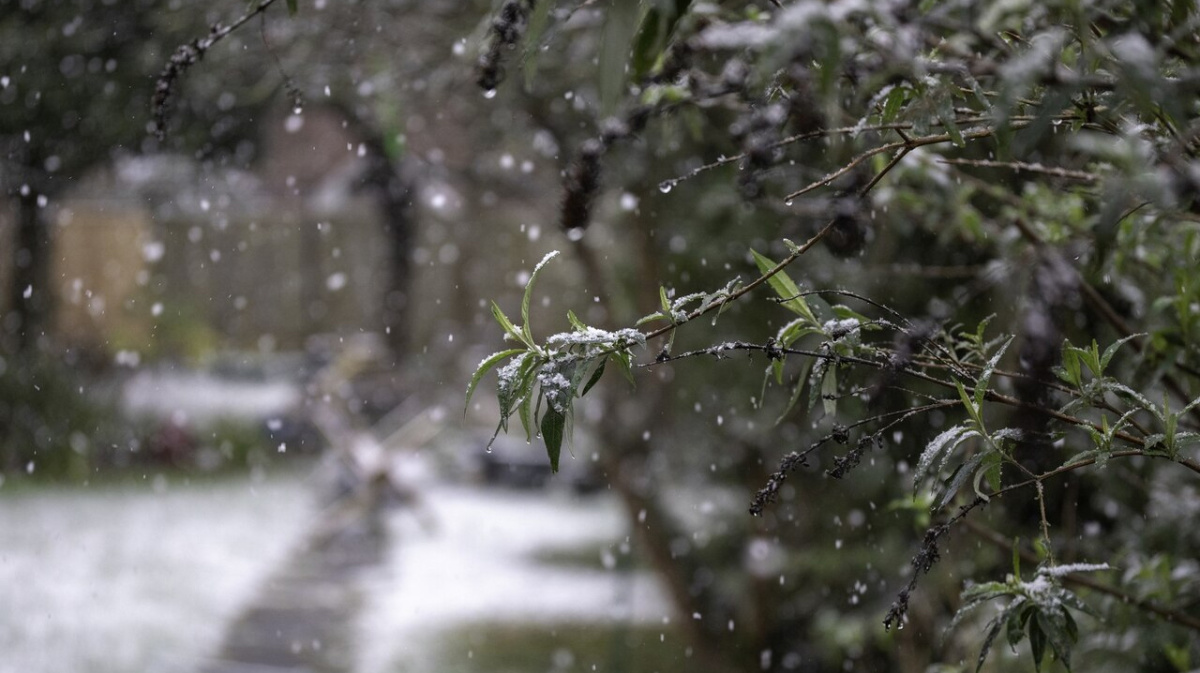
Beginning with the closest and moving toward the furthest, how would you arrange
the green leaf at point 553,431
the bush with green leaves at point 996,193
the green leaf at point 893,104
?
the bush with green leaves at point 996,193 → the green leaf at point 553,431 → the green leaf at point 893,104

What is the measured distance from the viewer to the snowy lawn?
4.56 m

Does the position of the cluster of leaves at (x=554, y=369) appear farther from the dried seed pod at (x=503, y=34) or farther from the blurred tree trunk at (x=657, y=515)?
the blurred tree trunk at (x=657, y=515)

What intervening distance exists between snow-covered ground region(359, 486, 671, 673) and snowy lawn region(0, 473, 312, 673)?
72 centimetres

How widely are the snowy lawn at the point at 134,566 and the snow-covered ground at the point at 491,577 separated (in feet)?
2.36

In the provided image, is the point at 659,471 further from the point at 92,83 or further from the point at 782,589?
the point at 92,83

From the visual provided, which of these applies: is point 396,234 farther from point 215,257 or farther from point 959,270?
point 959,270

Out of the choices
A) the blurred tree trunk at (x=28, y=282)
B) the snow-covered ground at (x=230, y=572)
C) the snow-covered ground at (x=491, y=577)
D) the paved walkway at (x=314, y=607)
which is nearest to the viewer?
the paved walkway at (x=314, y=607)

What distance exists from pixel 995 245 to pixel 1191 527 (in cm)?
62

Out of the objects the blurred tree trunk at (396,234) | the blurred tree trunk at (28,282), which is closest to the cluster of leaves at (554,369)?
the blurred tree trunk at (28,282)

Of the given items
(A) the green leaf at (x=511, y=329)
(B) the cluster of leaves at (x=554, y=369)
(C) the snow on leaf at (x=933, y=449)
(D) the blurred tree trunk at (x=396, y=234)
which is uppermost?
(D) the blurred tree trunk at (x=396, y=234)

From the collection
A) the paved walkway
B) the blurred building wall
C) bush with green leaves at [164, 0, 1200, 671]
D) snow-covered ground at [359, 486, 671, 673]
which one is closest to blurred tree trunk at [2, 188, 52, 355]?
the blurred building wall

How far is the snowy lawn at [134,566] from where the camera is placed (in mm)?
4559

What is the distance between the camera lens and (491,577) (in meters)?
6.12

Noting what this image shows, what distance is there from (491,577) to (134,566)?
1.92m
